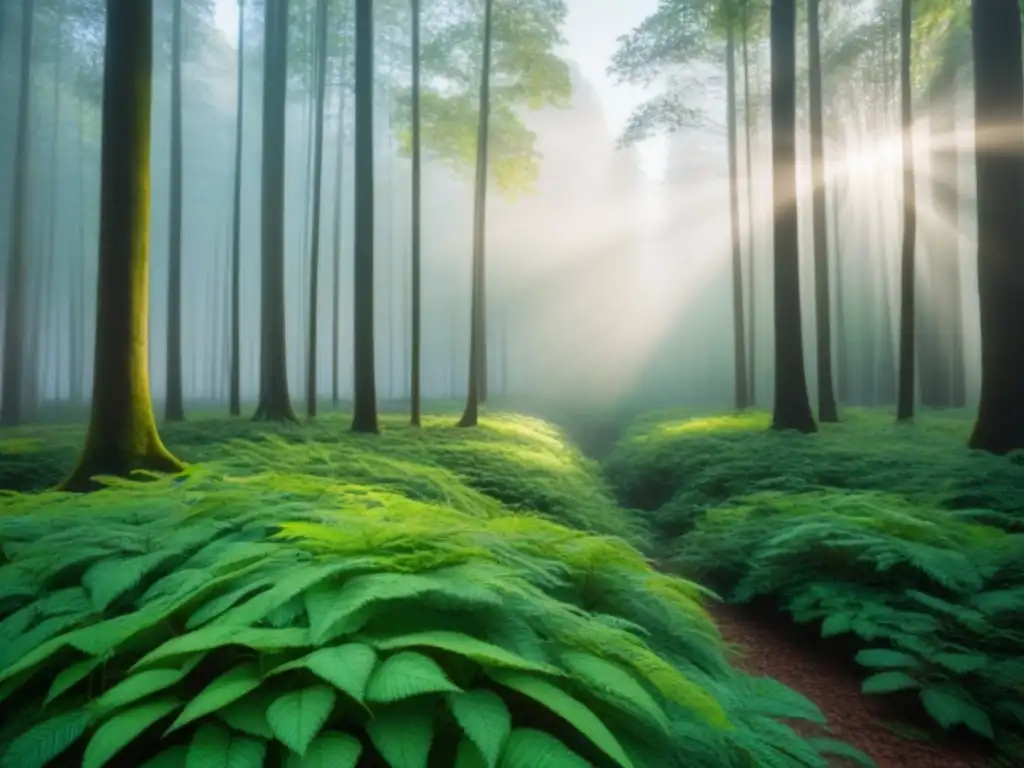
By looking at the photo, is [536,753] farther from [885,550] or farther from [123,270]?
[123,270]

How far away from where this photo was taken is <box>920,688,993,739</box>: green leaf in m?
3.15

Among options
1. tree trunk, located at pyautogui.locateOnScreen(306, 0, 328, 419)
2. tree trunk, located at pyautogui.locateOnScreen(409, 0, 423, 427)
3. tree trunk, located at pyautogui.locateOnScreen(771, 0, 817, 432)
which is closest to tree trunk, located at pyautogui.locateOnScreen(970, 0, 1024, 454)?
tree trunk, located at pyautogui.locateOnScreen(771, 0, 817, 432)

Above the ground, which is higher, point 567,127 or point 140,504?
point 567,127

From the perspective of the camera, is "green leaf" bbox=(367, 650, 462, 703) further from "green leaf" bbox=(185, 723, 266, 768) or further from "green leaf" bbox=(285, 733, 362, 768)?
"green leaf" bbox=(185, 723, 266, 768)

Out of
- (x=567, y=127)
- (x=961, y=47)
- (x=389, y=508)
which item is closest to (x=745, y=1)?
(x=961, y=47)

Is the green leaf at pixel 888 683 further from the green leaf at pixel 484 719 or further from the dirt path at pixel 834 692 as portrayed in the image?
the green leaf at pixel 484 719

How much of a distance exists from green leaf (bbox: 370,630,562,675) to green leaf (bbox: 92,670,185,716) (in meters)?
0.61

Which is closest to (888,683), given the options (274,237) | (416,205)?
(416,205)

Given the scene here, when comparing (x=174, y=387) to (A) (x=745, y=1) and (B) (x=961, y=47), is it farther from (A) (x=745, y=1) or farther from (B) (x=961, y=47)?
(B) (x=961, y=47)

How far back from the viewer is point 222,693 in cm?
171

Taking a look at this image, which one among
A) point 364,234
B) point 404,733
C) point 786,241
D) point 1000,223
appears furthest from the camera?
point 364,234

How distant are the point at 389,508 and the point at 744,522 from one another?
398 centimetres

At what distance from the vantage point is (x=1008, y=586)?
13.5 ft

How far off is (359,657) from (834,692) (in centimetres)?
350
